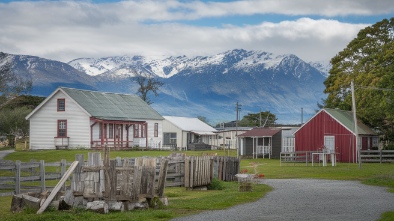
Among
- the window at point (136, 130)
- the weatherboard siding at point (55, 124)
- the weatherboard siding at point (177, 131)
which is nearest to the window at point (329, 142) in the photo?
the window at point (136, 130)

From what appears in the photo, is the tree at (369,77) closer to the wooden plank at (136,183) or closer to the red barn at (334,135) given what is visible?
the red barn at (334,135)

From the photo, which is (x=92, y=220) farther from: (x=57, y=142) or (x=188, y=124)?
(x=188, y=124)

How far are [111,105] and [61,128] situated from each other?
7980 millimetres

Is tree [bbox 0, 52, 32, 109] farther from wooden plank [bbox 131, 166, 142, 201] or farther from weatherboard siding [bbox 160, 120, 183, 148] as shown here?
wooden plank [bbox 131, 166, 142, 201]

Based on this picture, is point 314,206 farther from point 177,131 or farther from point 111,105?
point 177,131

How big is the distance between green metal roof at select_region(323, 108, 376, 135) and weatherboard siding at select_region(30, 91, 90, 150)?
A: 25026 mm

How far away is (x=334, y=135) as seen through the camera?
71562 mm

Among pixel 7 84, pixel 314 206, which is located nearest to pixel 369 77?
pixel 7 84

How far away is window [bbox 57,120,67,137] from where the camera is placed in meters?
76.2

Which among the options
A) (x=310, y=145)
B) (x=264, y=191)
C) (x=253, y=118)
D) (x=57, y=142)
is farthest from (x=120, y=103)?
(x=253, y=118)

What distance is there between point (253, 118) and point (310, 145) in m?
90.3

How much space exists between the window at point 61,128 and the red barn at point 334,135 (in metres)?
24.1

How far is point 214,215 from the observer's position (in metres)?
22.0

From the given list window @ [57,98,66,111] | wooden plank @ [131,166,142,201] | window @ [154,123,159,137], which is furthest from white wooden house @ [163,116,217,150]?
wooden plank @ [131,166,142,201]
